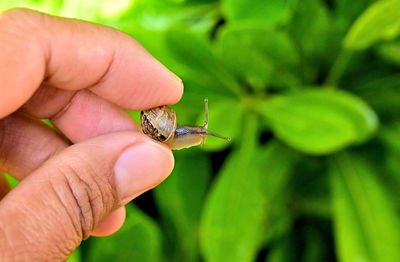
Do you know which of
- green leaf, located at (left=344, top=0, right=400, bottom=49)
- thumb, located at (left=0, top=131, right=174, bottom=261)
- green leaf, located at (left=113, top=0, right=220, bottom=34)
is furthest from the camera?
green leaf, located at (left=113, top=0, right=220, bottom=34)

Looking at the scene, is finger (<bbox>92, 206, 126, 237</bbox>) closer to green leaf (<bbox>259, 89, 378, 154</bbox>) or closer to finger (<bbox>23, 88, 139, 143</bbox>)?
finger (<bbox>23, 88, 139, 143</bbox>)

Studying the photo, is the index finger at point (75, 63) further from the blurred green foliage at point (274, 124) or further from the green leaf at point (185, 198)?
the green leaf at point (185, 198)

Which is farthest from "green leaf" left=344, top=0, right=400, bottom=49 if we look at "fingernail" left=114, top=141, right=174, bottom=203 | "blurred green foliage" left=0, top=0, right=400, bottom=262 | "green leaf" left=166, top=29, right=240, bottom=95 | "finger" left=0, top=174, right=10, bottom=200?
"finger" left=0, top=174, right=10, bottom=200

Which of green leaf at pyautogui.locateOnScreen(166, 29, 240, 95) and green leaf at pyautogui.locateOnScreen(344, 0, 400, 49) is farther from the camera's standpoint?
green leaf at pyautogui.locateOnScreen(166, 29, 240, 95)

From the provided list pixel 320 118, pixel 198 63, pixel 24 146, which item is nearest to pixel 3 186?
pixel 24 146

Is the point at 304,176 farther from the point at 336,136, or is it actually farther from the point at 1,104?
the point at 1,104

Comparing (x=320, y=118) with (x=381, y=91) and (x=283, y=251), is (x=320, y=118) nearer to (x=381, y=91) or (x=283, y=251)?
(x=381, y=91)
